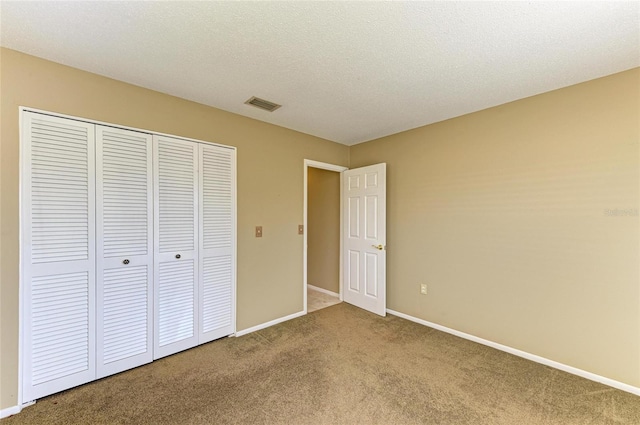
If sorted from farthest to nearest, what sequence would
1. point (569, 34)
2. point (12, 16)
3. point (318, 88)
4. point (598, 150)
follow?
1. point (318, 88)
2. point (598, 150)
3. point (569, 34)
4. point (12, 16)

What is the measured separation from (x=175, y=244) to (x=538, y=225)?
3.34 m

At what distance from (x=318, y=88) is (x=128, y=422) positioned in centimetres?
278

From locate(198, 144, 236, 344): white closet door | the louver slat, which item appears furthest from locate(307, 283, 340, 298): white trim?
the louver slat

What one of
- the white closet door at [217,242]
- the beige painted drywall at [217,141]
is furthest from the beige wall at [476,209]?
the white closet door at [217,242]

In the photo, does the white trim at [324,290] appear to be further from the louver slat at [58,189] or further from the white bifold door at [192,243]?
the louver slat at [58,189]

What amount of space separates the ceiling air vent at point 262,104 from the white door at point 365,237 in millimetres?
1543

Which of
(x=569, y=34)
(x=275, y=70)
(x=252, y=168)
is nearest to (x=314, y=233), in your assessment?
(x=252, y=168)

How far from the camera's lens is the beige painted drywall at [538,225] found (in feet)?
6.51

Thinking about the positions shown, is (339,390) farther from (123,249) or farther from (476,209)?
(476,209)

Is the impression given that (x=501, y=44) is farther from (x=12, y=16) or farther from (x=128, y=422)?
(x=128, y=422)

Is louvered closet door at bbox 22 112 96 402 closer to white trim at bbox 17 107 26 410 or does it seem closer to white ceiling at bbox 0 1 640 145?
white trim at bbox 17 107 26 410

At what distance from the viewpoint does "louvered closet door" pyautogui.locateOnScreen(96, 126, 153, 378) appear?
6.68 feet

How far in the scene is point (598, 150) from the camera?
2.07 metres

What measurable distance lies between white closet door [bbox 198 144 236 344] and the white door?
1.75 meters
